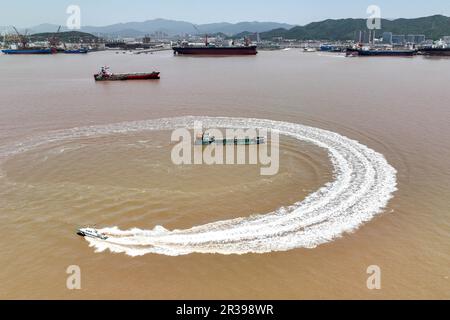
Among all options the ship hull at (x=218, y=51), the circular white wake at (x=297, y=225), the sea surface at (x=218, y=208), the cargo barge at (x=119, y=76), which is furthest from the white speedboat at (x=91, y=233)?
the ship hull at (x=218, y=51)

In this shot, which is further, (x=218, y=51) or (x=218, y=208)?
(x=218, y=51)

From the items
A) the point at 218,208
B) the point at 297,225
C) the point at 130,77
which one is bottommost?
the point at 297,225

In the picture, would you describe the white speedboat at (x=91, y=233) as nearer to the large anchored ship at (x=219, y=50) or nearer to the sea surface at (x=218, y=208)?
the sea surface at (x=218, y=208)

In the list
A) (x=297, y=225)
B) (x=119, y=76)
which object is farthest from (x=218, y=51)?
(x=297, y=225)

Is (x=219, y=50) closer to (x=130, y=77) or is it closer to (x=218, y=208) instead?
(x=130, y=77)

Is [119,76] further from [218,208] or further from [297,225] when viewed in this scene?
[297,225]

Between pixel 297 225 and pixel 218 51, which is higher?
pixel 218 51

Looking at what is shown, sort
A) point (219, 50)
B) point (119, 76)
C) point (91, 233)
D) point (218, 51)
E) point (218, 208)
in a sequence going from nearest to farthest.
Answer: point (91, 233)
point (218, 208)
point (119, 76)
point (219, 50)
point (218, 51)

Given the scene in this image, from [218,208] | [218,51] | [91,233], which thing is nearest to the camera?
[91,233]
